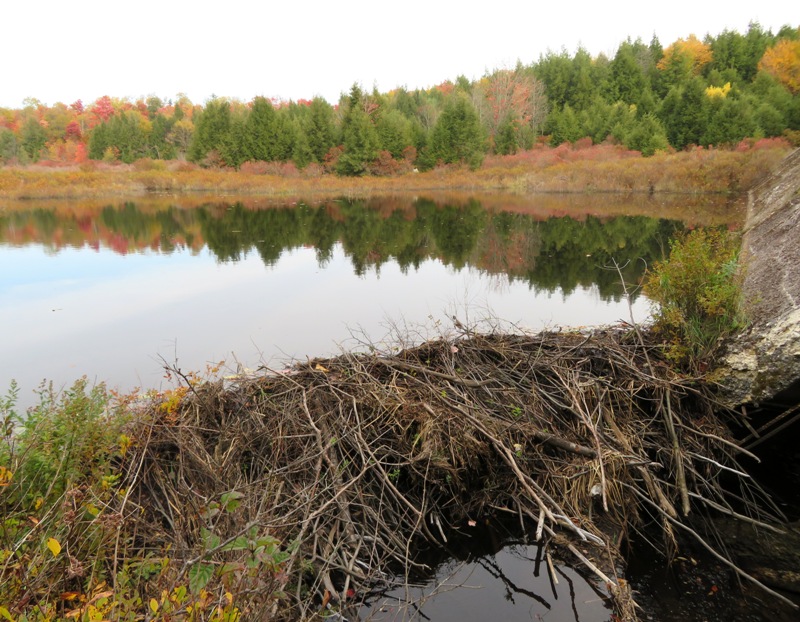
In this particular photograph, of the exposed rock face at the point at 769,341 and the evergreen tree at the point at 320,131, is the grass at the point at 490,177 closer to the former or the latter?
the evergreen tree at the point at 320,131

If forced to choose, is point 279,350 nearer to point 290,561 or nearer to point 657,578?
point 290,561

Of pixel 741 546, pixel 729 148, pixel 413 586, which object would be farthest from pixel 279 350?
pixel 729 148

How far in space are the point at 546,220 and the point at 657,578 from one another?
18656 millimetres

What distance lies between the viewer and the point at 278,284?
11602 mm

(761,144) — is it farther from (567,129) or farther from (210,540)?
(210,540)

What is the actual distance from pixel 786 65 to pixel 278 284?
191ft

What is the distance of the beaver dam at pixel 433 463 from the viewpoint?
353cm

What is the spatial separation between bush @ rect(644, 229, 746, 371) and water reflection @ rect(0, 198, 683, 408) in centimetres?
197

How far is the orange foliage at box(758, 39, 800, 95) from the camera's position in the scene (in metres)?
47.7

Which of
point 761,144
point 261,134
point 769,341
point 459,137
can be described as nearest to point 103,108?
point 261,134

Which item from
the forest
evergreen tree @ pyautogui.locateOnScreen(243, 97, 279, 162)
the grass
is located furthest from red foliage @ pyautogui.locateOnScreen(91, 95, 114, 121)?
evergreen tree @ pyautogui.locateOnScreen(243, 97, 279, 162)

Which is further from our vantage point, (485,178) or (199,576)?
(485,178)

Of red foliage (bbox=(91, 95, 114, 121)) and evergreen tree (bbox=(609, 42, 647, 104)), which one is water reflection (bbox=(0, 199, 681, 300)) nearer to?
evergreen tree (bbox=(609, 42, 647, 104))

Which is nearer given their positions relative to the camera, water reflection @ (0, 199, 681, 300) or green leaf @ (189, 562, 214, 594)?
green leaf @ (189, 562, 214, 594)
